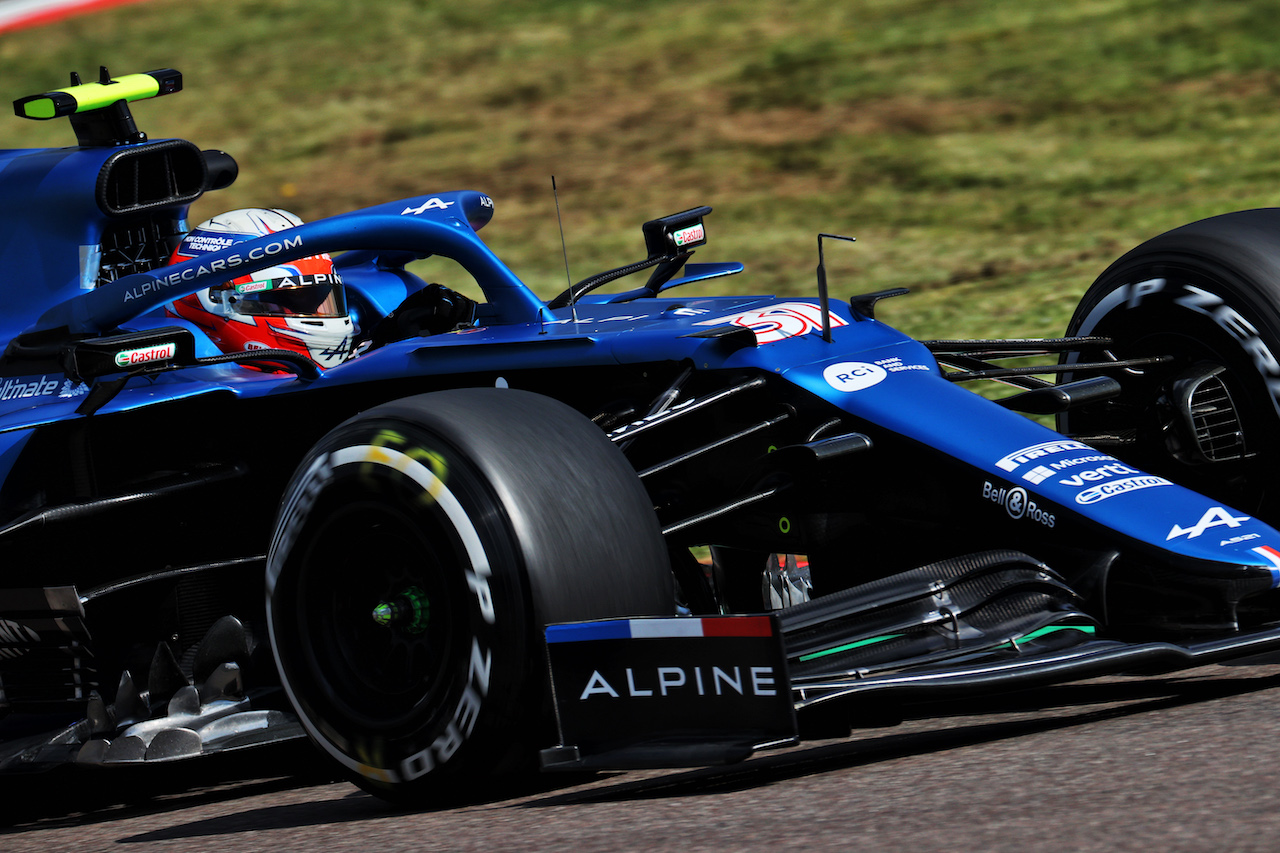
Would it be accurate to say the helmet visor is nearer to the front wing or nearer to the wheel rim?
the wheel rim

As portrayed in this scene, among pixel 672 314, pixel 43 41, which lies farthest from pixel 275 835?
pixel 43 41

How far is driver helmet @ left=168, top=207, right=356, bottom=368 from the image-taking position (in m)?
6.27

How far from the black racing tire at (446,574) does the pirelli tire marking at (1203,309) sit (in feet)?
7.23

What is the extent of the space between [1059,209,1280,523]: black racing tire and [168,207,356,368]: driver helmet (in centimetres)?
274

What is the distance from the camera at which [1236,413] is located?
17.3ft

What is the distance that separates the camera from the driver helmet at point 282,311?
6.27 metres

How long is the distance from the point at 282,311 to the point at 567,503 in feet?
9.14

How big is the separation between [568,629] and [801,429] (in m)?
1.21

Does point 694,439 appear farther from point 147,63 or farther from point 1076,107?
point 147,63

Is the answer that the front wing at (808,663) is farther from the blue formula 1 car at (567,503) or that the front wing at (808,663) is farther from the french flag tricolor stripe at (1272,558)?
the french flag tricolor stripe at (1272,558)

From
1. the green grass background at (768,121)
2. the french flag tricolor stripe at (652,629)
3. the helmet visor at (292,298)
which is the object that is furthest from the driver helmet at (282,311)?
the green grass background at (768,121)

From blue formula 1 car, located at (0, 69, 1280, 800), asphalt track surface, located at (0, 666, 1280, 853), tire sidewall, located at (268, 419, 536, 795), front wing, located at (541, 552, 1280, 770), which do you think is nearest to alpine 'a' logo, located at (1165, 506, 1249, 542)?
blue formula 1 car, located at (0, 69, 1280, 800)

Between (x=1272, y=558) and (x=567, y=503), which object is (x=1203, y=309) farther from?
(x=567, y=503)

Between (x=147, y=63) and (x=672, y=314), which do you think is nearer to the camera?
(x=672, y=314)
